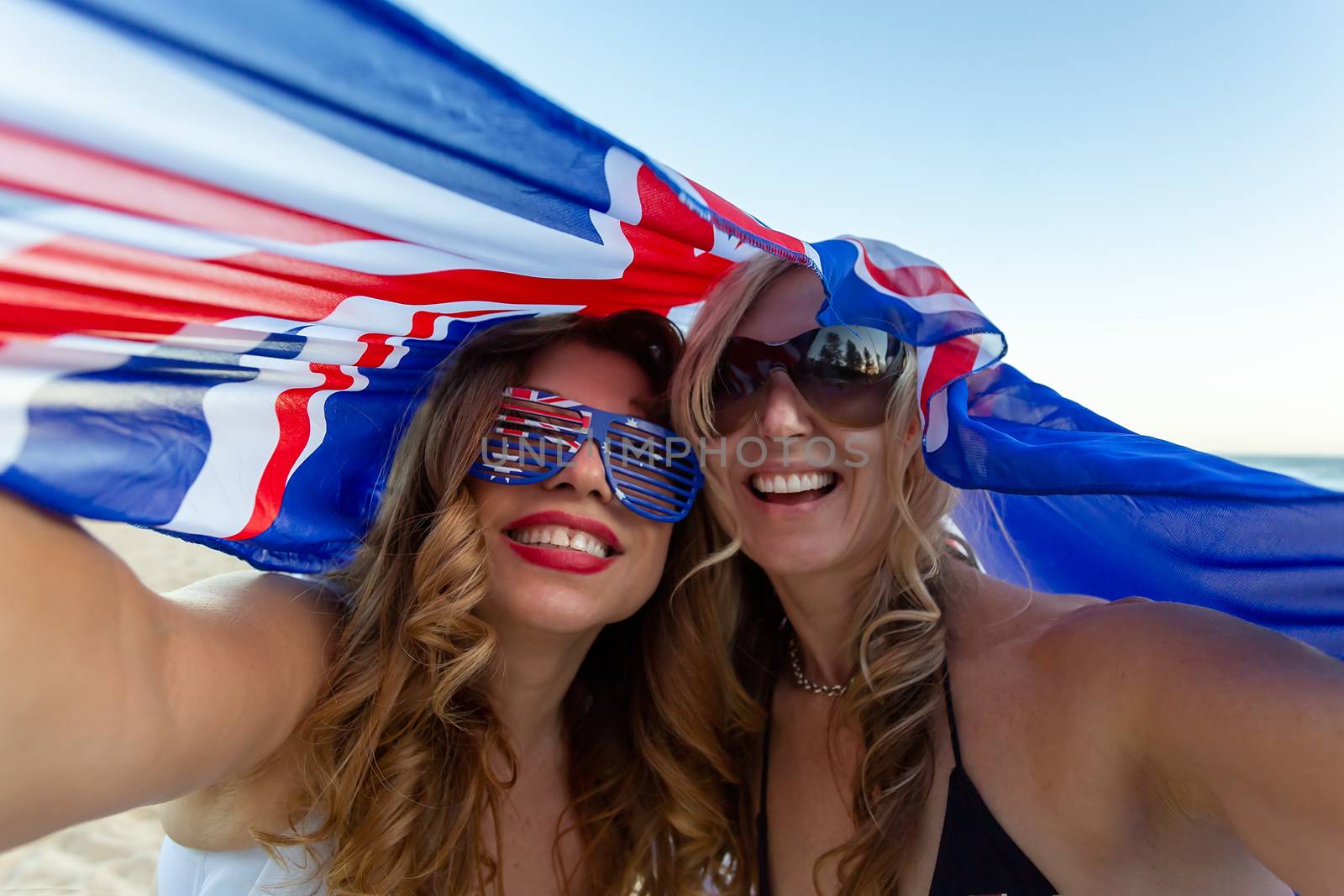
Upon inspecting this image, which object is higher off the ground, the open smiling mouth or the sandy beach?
the open smiling mouth

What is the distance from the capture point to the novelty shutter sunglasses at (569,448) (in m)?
2.05

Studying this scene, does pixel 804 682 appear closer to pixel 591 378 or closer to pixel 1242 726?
pixel 591 378

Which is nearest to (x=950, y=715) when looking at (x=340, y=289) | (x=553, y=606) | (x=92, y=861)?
(x=553, y=606)

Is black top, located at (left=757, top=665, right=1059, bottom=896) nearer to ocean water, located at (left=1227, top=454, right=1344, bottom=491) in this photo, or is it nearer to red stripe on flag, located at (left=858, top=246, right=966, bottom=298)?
red stripe on flag, located at (left=858, top=246, right=966, bottom=298)

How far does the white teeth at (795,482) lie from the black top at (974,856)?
758 millimetres

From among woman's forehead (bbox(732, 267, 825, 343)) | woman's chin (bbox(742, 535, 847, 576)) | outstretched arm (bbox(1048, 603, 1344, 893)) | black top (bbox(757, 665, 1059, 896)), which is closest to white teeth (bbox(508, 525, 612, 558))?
woman's chin (bbox(742, 535, 847, 576))

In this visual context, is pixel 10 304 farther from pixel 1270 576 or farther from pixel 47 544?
pixel 1270 576

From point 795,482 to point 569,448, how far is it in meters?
0.64

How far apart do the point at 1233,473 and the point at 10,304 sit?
2.01m

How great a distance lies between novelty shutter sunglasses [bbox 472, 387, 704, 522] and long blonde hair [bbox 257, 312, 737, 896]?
6 cm

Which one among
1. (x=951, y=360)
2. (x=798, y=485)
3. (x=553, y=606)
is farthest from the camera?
(x=798, y=485)

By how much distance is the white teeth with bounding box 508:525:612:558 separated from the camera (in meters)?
2.08

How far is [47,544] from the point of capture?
40.1 inches

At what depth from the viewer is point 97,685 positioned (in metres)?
1.04
